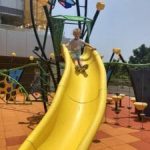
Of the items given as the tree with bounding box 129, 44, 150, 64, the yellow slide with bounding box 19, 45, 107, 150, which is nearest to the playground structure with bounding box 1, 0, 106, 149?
the yellow slide with bounding box 19, 45, 107, 150

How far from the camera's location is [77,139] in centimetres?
717

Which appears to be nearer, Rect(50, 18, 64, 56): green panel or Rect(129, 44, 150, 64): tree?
Rect(50, 18, 64, 56): green panel

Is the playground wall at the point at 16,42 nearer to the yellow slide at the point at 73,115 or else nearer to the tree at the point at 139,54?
the yellow slide at the point at 73,115

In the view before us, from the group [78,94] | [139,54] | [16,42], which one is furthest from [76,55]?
[139,54]

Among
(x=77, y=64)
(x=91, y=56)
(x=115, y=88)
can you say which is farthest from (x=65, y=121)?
(x=115, y=88)

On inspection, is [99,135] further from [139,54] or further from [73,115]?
[139,54]

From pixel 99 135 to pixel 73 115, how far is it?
1866mm

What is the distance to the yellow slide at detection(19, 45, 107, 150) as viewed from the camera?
21.7 ft

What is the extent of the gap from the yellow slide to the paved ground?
3.09ft

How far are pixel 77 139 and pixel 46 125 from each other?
0.75 m

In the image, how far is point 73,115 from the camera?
8148 millimetres

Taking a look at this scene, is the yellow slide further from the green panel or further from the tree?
the tree

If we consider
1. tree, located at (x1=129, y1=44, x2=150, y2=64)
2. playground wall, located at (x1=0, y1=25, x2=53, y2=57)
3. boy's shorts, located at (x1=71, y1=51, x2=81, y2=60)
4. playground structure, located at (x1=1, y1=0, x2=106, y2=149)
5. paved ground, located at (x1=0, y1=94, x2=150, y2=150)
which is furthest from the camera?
tree, located at (x1=129, y1=44, x2=150, y2=64)

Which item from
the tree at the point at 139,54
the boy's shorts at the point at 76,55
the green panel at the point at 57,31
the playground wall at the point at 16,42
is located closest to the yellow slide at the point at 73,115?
the boy's shorts at the point at 76,55
